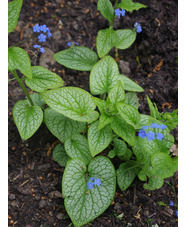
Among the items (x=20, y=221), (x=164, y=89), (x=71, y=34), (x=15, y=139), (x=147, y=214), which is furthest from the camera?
(x=71, y=34)

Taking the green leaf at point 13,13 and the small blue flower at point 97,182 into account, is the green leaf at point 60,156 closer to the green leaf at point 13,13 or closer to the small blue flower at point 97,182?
the small blue flower at point 97,182

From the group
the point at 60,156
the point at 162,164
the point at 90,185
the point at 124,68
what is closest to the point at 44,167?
the point at 60,156

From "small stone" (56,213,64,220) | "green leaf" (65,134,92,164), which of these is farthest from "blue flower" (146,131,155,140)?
"small stone" (56,213,64,220)

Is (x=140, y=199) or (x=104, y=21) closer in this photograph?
(x=140, y=199)

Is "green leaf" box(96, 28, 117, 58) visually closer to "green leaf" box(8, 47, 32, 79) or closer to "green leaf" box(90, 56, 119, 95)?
"green leaf" box(90, 56, 119, 95)

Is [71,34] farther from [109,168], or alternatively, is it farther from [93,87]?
[109,168]

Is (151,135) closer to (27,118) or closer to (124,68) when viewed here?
(27,118)

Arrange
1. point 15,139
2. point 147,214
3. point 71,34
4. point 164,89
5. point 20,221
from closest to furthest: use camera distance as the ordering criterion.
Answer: point 20,221 → point 147,214 → point 15,139 → point 164,89 → point 71,34

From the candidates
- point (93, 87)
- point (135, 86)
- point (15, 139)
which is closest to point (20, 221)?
point (15, 139)
